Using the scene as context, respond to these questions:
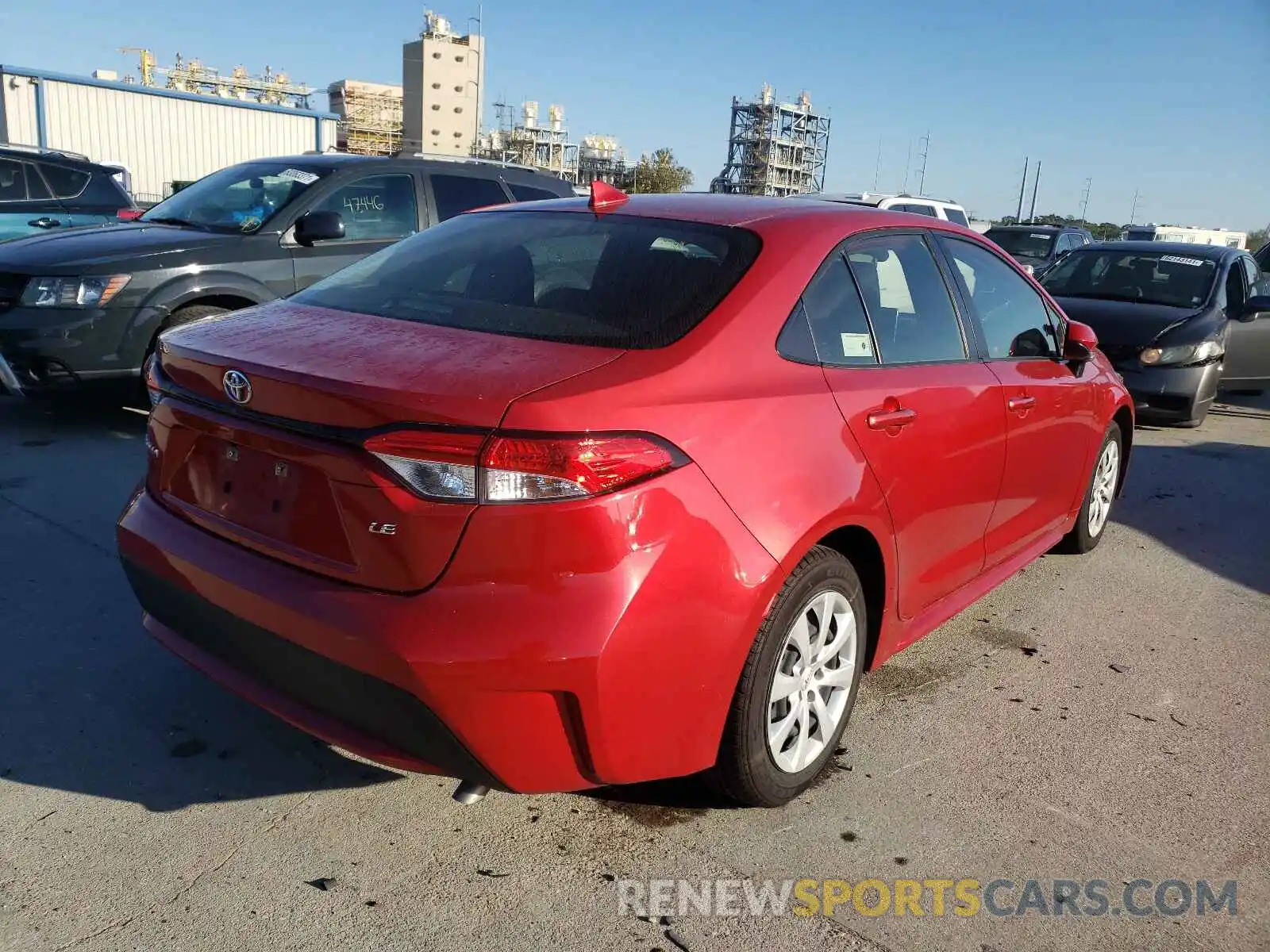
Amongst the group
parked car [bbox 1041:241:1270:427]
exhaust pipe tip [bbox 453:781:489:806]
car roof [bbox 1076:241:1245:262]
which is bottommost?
exhaust pipe tip [bbox 453:781:489:806]

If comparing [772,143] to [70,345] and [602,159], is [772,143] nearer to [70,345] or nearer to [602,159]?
[602,159]

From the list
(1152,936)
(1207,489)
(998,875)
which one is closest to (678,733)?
(998,875)

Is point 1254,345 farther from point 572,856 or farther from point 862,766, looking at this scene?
point 572,856

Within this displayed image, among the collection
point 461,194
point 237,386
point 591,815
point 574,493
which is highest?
point 461,194

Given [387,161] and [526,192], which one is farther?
[526,192]

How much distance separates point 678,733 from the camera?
2.38 m

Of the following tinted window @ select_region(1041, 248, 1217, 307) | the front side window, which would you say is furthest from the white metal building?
tinted window @ select_region(1041, 248, 1217, 307)

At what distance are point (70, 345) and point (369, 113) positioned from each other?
392 feet

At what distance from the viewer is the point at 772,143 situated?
3447 inches

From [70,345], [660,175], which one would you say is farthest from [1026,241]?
[660,175]

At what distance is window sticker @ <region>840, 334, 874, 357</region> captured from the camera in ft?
9.62

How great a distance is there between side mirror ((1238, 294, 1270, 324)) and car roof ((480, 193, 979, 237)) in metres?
6.14

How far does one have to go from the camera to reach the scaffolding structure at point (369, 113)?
109562mm

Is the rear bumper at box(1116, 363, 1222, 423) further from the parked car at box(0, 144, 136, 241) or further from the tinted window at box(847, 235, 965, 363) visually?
the parked car at box(0, 144, 136, 241)
